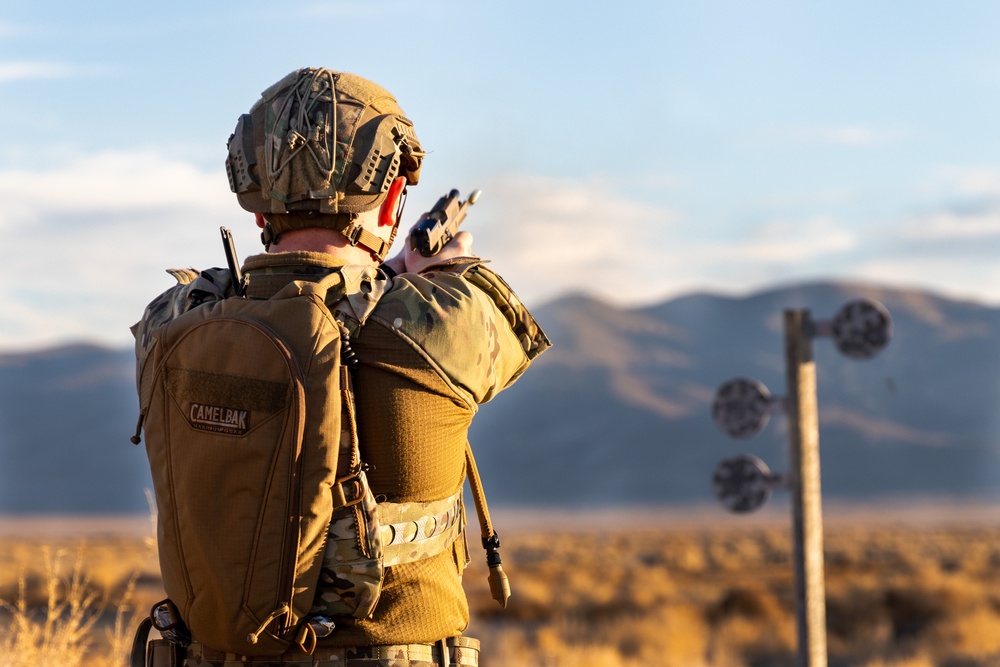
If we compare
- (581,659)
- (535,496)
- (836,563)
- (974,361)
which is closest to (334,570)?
(581,659)

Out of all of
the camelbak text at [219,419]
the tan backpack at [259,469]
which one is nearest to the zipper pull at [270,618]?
the tan backpack at [259,469]

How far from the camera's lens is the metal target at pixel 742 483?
28.3 feet

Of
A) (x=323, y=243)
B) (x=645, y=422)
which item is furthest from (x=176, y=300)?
(x=645, y=422)

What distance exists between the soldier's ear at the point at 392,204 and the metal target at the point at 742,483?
19.3ft

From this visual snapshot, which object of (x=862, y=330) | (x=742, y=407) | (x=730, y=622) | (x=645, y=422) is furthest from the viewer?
(x=645, y=422)

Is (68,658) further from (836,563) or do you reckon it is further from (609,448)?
(609,448)

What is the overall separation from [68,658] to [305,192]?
384 centimetres

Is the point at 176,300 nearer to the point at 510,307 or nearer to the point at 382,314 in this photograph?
the point at 382,314

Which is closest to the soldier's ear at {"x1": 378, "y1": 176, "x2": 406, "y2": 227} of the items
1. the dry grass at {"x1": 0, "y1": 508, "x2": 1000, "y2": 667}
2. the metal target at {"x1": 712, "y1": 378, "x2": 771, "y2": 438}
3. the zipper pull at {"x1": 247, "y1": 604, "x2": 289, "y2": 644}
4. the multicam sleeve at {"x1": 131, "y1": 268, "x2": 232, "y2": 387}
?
the multicam sleeve at {"x1": 131, "y1": 268, "x2": 232, "y2": 387}

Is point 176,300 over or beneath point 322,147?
beneath

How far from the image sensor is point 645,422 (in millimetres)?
119750

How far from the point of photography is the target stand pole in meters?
8.07

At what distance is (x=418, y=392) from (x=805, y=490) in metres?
5.79

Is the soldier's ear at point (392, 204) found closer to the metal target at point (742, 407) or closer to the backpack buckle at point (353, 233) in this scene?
the backpack buckle at point (353, 233)
